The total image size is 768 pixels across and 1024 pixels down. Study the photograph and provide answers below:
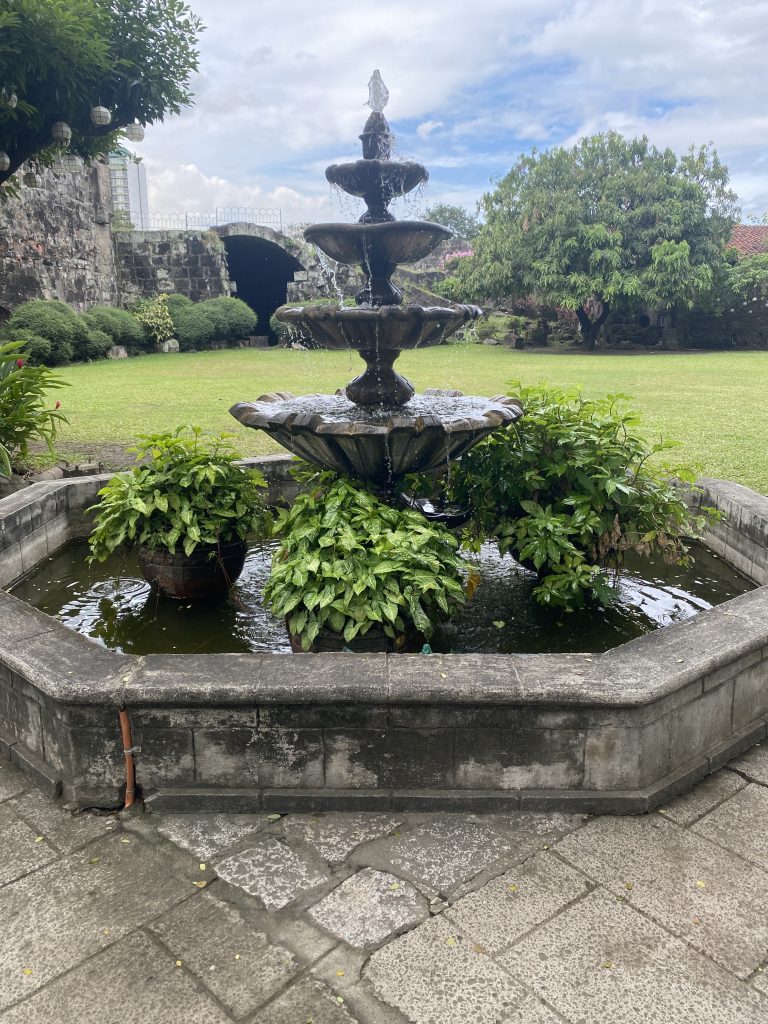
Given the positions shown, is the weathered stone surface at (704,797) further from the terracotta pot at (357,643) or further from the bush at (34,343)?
the bush at (34,343)

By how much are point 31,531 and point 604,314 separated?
23043mm

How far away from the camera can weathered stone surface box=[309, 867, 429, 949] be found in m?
2.06

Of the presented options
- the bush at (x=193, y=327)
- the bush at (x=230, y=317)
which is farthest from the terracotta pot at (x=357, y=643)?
the bush at (x=230, y=317)

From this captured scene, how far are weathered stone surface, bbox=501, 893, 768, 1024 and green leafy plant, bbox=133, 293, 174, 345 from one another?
22630mm

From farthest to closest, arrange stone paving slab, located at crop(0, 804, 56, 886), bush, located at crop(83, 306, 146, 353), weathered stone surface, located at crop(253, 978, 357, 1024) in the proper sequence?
bush, located at crop(83, 306, 146, 353)
stone paving slab, located at crop(0, 804, 56, 886)
weathered stone surface, located at crop(253, 978, 357, 1024)

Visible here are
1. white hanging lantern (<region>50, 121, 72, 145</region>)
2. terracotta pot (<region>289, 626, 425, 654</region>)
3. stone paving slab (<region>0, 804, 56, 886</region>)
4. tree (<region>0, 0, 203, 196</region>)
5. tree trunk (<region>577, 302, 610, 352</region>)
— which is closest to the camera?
stone paving slab (<region>0, 804, 56, 886</region>)

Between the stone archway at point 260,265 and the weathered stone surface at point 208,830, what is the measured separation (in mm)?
25187

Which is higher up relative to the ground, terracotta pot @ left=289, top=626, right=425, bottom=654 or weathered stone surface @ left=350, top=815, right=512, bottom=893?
terracotta pot @ left=289, top=626, right=425, bottom=654

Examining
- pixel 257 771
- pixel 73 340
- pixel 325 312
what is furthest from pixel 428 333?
pixel 73 340

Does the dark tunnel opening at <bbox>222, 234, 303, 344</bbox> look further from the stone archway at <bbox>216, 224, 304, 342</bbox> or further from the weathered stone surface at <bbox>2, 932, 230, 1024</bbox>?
the weathered stone surface at <bbox>2, 932, 230, 1024</bbox>

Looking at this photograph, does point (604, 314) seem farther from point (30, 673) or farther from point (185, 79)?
point (30, 673)

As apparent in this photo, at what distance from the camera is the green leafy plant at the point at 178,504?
403 cm

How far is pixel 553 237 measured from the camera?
76.5ft

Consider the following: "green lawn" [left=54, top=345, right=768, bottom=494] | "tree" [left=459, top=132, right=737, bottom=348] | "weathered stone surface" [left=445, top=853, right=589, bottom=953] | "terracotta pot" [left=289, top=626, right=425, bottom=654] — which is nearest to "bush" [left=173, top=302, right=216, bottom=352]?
"green lawn" [left=54, top=345, right=768, bottom=494]
